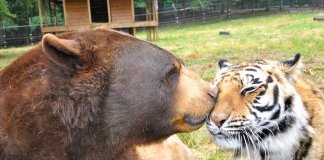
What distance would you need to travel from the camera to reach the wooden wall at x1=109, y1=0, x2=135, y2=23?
78.5ft

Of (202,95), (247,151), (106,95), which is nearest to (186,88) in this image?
(202,95)

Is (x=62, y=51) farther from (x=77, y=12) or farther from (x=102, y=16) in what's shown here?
(x=102, y=16)

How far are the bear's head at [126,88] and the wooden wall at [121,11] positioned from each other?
21.3m

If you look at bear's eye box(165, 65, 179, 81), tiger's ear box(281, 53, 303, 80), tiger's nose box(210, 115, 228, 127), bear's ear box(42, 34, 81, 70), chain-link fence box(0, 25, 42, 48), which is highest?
bear's ear box(42, 34, 81, 70)

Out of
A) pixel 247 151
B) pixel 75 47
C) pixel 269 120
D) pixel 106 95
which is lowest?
pixel 247 151

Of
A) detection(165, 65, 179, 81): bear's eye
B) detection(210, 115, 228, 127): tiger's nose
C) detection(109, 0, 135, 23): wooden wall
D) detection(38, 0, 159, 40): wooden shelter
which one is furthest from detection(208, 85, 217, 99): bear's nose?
detection(109, 0, 135, 23): wooden wall

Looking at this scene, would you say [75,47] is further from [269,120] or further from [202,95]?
[269,120]

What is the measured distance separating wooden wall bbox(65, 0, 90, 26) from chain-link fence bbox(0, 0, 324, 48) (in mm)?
14620

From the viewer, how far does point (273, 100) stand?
3312mm

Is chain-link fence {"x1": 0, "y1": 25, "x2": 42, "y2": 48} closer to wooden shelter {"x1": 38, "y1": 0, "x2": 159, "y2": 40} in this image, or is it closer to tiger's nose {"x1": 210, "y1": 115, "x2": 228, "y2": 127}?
wooden shelter {"x1": 38, "y1": 0, "x2": 159, "y2": 40}

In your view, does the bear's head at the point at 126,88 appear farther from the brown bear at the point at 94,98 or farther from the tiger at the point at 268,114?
the tiger at the point at 268,114

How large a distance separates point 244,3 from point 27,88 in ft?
153

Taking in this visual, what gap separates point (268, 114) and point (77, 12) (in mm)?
21168

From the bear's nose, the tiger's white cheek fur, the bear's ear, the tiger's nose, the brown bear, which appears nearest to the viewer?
the bear's ear
